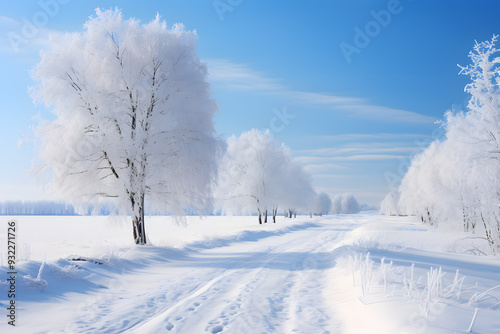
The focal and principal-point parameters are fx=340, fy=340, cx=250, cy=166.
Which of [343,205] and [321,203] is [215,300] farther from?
[343,205]

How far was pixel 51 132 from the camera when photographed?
13.8 metres

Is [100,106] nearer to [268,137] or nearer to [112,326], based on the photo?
[112,326]

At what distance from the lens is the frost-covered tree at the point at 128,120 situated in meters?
13.9

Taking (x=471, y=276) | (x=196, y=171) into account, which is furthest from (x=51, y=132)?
(x=471, y=276)

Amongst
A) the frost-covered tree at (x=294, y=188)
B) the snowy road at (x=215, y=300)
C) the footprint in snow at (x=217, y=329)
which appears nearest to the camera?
the footprint in snow at (x=217, y=329)

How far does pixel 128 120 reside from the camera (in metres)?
15.2

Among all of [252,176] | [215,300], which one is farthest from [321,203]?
[215,300]

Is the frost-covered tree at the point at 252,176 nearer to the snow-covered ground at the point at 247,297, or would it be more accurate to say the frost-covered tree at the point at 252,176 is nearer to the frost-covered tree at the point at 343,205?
the snow-covered ground at the point at 247,297

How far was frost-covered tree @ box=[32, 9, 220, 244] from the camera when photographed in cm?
1388

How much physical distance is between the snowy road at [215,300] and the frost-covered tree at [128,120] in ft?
14.7

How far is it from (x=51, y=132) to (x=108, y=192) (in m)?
3.33

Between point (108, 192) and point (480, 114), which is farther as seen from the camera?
point (480, 114)

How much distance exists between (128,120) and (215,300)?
1088 centimetres

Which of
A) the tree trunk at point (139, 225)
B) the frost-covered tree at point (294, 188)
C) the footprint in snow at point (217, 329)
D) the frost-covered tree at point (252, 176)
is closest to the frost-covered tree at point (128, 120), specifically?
the tree trunk at point (139, 225)
